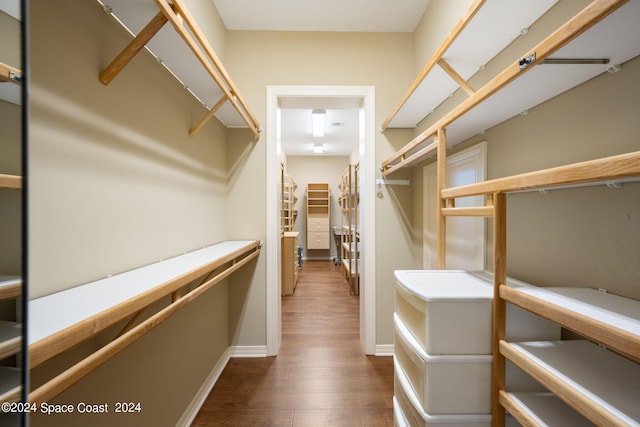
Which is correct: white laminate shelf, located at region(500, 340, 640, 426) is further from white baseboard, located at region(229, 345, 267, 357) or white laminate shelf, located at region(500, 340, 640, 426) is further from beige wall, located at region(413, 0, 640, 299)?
white baseboard, located at region(229, 345, 267, 357)

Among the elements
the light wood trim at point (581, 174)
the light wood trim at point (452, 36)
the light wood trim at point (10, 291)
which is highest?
the light wood trim at point (452, 36)

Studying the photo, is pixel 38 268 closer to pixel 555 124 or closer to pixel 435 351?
pixel 435 351

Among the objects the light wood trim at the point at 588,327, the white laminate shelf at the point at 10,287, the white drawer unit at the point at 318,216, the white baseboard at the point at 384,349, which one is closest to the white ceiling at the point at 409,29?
the light wood trim at the point at 588,327

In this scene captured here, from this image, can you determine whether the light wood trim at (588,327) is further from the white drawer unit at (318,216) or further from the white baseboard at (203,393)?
the white drawer unit at (318,216)

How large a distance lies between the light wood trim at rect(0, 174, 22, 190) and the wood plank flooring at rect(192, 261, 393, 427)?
1727 mm

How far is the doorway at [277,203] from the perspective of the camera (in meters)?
2.28

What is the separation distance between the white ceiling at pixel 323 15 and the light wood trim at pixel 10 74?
2.20m

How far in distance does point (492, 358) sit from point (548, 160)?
Result: 79 cm

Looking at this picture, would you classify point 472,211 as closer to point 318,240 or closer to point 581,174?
point 581,174

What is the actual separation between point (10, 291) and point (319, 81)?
237 centimetres

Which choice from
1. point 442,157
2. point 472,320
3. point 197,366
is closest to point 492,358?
point 472,320

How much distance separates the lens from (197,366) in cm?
165

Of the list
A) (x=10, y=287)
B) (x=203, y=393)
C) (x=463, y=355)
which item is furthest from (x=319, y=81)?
(x=203, y=393)

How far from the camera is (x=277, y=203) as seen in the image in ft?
7.65
